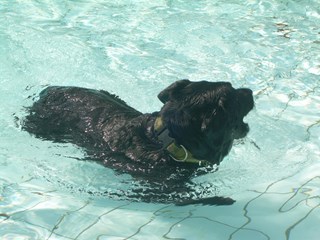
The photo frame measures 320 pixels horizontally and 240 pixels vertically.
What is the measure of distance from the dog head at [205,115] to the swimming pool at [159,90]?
0.47 metres

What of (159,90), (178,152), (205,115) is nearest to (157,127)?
(178,152)

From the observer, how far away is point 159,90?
591 cm

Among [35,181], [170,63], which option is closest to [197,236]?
[35,181]

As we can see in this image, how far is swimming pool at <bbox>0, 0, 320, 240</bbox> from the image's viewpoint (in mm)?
3691

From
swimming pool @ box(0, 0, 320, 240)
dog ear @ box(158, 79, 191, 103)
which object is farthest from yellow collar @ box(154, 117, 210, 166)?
swimming pool @ box(0, 0, 320, 240)

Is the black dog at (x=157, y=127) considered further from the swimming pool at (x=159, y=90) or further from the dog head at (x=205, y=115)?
the swimming pool at (x=159, y=90)

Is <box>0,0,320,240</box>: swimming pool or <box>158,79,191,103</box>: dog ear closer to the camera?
<box>0,0,320,240</box>: swimming pool

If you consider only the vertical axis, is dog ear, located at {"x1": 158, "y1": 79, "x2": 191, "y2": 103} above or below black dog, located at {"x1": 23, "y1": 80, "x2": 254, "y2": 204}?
above

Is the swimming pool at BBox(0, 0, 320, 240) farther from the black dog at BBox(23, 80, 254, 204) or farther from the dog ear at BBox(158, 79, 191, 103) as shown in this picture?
the dog ear at BBox(158, 79, 191, 103)

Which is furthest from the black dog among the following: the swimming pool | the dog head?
the swimming pool

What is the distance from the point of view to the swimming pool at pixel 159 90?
145 inches

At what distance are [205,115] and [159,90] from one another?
2.24 m

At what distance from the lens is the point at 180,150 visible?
3.88 m

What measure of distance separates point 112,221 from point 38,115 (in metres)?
1.49
